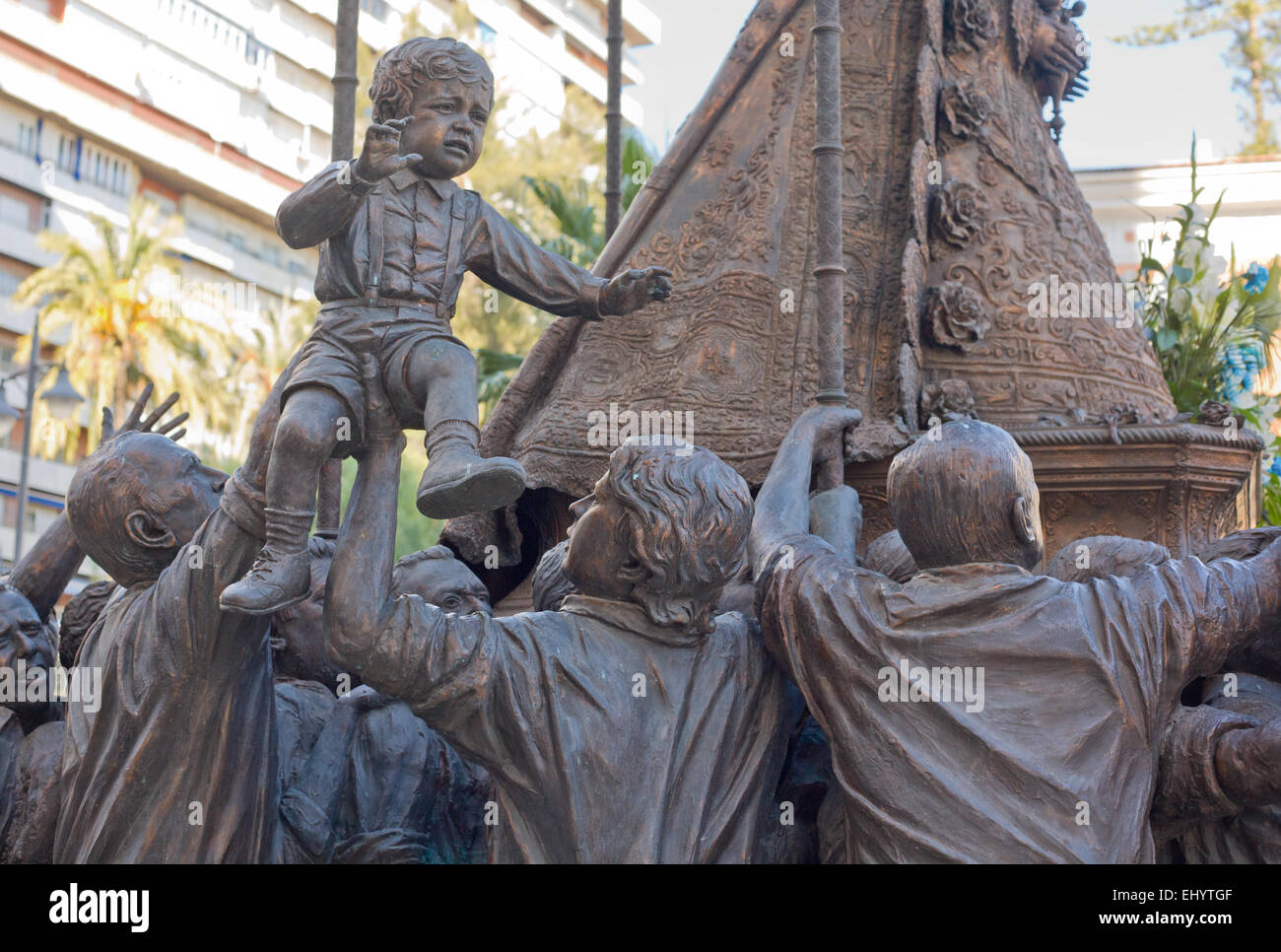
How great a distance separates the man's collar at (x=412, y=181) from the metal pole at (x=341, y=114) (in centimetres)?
100

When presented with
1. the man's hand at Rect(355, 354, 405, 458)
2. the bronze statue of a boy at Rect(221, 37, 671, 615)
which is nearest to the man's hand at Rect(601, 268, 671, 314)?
the bronze statue of a boy at Rect(221, 37, 671, 615)

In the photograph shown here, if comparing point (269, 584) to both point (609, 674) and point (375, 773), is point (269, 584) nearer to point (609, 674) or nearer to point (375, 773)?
point (609, 674)

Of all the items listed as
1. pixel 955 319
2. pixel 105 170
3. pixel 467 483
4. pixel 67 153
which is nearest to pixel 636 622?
pixel 467 483

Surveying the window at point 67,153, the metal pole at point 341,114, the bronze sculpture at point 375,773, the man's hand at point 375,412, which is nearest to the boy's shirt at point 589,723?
the man's hand at point 375,412

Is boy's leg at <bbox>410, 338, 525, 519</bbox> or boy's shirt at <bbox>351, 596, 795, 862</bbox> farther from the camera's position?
boy's shirt at <bbox>351, 596, 795, 862</bbox>

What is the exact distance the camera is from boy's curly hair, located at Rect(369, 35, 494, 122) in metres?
4.29

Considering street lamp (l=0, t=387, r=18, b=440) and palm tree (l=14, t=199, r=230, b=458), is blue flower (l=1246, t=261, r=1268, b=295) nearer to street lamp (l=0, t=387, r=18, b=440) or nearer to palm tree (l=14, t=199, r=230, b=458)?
street lamp (l=0, t=387, r=18, b=440)

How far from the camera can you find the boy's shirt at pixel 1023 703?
379 centimetres

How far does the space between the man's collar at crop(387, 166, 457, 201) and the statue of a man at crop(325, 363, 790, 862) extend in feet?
2.55

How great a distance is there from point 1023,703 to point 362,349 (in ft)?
5.80

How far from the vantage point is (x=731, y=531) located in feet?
13.0

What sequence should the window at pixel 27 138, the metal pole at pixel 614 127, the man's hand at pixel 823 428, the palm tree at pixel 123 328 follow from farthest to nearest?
the window at pixel 27 138, the palm tree at pixel 123 328, the metal pole at pixel 614 127, the man's hand at pixel 823 428

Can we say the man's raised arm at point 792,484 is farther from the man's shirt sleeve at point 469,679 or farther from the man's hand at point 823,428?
the man's shirt sleeve at point 469,679
